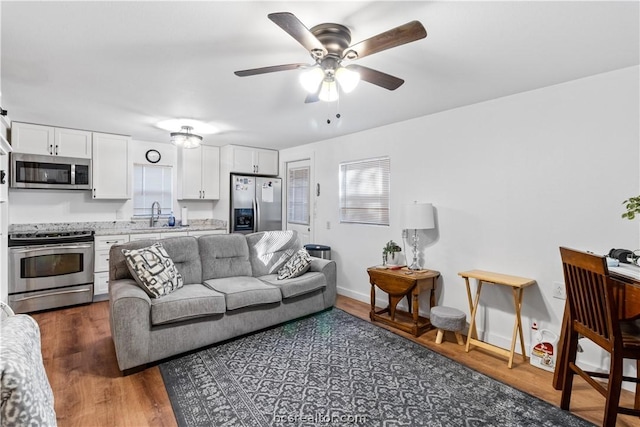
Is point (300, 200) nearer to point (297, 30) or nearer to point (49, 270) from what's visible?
point (49, 270)

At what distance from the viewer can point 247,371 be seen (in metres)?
2.48

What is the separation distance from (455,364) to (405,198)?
1.86 m

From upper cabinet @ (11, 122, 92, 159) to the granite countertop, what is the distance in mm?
995

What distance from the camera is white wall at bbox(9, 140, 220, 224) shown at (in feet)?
13.8

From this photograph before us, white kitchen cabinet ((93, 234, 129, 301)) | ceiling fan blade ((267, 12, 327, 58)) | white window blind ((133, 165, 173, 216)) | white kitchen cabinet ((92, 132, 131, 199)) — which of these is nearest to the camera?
ceiling fan blade ((267, 12, 327, 58))

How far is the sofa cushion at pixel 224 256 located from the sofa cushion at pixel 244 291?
13cm

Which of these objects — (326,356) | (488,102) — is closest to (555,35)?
(488,102)

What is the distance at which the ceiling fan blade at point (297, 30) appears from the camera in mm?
1314

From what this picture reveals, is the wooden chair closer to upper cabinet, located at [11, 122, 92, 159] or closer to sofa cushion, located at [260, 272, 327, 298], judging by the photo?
sofa cushion, located at [260, 272, 327, 298]

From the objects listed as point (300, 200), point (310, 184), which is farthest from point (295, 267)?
point (300, 200)

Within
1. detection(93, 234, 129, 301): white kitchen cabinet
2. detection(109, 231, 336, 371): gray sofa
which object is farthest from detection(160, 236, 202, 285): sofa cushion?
detection(93, 234, 129, 301): white kitchen cabinet

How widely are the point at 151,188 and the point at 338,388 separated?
14.5ft

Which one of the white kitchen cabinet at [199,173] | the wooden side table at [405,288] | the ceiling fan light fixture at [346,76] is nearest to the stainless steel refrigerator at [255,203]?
the white kitchen cabinet at [199,173]

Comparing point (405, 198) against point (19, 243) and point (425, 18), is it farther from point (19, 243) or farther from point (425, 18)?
point (19, 243)
